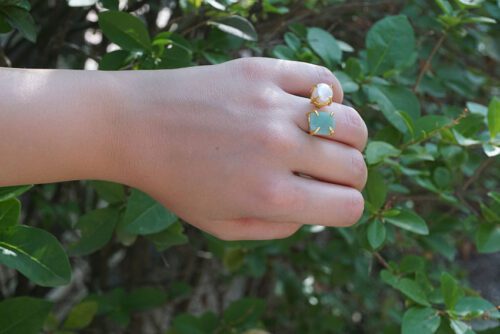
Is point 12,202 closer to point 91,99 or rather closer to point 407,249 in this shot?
point 91,99

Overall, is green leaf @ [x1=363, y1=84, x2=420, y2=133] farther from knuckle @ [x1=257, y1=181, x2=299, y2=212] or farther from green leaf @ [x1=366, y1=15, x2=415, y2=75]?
knuckle @ [x1=257, y1=181, x2=299, y2=212]

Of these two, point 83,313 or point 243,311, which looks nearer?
point 83,313

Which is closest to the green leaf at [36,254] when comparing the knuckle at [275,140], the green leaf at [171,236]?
the green leaf at [171,236]

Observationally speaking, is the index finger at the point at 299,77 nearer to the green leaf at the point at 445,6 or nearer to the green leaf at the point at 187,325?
the green leaf at the point at 445,6

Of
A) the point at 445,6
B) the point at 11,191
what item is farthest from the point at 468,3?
the point at 11,191

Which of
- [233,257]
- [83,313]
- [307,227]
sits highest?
[307,227]

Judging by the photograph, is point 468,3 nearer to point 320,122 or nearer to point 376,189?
point 376,189
